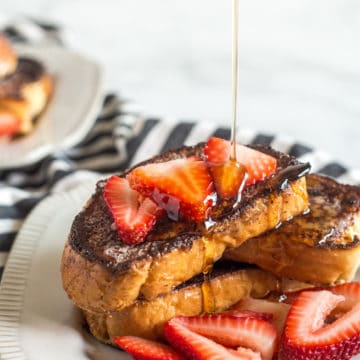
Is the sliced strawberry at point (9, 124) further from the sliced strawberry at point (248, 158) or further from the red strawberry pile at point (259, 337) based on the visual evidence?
the red strawberry pile at point (259, 337)

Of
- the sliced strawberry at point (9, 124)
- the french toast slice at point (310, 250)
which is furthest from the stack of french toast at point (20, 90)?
the french toast slice at point (310, 250)

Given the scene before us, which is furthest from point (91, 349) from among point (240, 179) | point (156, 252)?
point (240, 179)

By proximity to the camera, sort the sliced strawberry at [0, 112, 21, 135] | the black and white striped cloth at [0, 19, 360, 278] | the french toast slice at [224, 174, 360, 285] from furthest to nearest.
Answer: the sliced strawberry at [0, 112, 21, 135], the black and white striped cloth at [0, 19, 360, 278], the french toast slice at [224, 174, 360, 285]

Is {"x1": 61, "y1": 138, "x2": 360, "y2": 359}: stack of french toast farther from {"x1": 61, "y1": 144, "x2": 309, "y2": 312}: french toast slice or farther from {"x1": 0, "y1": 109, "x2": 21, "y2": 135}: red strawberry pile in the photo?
{"x1": 0, "y1": 109, "x2": 21, "y2": 135}: red strawberry pile

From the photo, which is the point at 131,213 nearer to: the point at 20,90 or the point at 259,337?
the point at 259,337

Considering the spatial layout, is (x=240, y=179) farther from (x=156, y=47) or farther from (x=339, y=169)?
(x=156, y=47)

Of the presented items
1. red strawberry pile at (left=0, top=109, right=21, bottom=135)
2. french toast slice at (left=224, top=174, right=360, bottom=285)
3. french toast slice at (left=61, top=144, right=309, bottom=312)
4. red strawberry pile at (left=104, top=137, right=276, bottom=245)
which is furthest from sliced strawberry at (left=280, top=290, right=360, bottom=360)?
red strawberry pile at (left=0, top=109, right=21, bottom=135)

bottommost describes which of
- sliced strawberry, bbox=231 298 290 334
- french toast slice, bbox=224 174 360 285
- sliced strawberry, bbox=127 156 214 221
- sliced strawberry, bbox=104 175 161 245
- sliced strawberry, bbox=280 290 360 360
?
sliced strawberry, bbox=231 298 290 334
